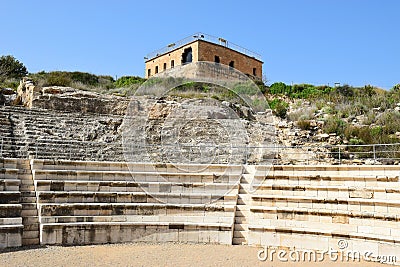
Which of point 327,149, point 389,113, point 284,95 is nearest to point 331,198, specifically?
point 327,149

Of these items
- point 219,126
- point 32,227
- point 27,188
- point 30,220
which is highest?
point 219,126

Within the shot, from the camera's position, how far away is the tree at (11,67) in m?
27.1

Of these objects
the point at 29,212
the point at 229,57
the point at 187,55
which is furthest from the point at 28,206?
the point at 229,57

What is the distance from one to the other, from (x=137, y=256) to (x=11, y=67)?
84.3ft

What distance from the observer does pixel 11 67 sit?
28438 millimetres

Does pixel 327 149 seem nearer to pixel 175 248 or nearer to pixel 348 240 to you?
pixel 348 240

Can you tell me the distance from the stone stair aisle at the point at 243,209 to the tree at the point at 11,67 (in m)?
21.8

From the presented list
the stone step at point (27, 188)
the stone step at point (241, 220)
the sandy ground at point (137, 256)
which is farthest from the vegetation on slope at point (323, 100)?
the stone step at point (27, 188)

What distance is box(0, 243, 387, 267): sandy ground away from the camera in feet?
21.2

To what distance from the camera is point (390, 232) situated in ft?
23.6

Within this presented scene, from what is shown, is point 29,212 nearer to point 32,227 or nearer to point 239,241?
point 32,227

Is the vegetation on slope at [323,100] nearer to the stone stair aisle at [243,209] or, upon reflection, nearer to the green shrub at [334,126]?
the green shrub at [334,126]

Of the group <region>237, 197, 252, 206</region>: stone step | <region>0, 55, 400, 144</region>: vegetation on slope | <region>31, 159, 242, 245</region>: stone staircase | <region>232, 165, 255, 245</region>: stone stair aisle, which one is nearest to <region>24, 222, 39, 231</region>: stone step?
<region>31, 159, 242, 245</region>: stone staircase

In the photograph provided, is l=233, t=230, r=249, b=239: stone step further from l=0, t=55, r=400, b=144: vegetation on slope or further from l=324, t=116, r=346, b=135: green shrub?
l=324, t=116, r=346, b=135: green shrub
